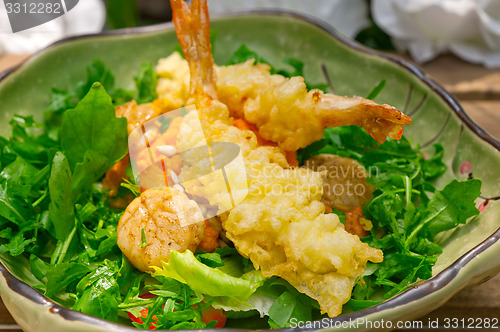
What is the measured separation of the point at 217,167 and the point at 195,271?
535 millimetres

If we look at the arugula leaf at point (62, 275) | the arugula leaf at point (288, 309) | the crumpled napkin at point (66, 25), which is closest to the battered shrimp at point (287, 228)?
the arugula leaf at point (288, 309)

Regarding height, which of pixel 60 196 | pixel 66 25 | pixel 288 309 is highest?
pixel 60 196

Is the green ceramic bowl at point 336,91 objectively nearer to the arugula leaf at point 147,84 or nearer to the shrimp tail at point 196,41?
the arugula leaf at point 147,84

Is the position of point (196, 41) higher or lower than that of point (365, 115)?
higher

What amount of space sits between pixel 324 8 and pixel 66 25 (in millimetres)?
2786

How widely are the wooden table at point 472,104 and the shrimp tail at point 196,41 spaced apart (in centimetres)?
154

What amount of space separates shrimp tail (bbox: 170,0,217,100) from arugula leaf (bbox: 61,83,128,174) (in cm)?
47

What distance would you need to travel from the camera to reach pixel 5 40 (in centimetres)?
470

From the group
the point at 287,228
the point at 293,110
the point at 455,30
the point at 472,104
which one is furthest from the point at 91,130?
the point at 455,30

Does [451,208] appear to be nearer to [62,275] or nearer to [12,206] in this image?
[62,275]

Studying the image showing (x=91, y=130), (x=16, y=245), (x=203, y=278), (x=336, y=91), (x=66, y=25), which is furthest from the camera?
(x=66, y=25)

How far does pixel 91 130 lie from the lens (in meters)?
2.67

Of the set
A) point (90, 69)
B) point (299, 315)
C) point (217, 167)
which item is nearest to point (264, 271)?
point (299, 315)

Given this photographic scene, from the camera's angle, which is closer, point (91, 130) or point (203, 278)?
point (203, 278)
